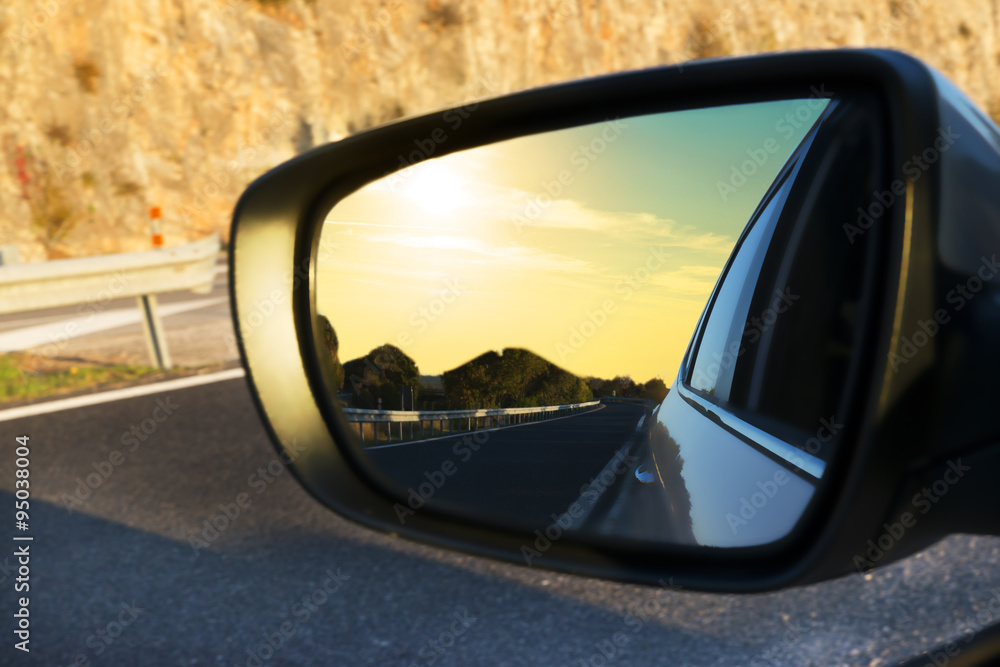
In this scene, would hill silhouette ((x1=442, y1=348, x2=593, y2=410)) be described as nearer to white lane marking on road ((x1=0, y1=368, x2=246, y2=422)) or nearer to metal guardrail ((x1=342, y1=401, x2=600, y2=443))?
metal guardrail ((x1=342, y1=401, x2=600, y2=443))

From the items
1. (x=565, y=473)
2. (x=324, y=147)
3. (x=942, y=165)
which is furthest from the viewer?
(x=324, y=147)

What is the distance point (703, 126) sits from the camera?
1118mm

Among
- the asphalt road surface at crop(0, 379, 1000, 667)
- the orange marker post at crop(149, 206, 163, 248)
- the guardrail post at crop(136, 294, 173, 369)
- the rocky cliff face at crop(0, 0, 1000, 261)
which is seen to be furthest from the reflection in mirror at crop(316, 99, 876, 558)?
the rocky cliff face at crop(0, 0, 1000, 261)

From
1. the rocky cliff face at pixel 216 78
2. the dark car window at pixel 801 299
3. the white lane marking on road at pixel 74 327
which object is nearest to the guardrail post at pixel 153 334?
the white lane marking on road at pixel 74 327

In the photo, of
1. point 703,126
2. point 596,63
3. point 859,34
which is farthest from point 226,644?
point 859,34

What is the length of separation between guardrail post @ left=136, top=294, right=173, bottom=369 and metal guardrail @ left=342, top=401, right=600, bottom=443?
19.8 feet

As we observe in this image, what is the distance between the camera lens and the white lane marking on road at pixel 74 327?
7.81m

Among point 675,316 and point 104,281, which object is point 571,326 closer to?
point 675,316

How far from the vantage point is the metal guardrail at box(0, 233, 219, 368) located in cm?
650

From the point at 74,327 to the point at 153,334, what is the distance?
233 centimetres

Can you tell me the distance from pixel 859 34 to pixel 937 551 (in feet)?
139

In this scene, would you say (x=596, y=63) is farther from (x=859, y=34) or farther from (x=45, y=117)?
(x=45, y=117)

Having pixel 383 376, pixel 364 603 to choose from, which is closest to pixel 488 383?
pixel 383 376

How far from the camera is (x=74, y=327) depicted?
8.52 metres
